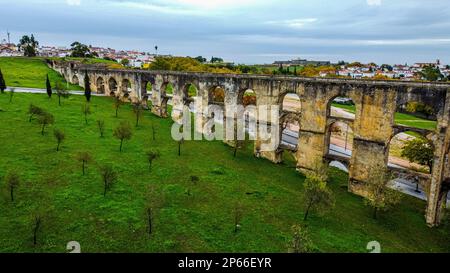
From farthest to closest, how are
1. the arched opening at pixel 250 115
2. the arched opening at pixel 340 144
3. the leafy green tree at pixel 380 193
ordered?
the arched opening at pixel 340 144 < the arched opening at pixel 250 115 < the leafy green tree at pixel 380 193

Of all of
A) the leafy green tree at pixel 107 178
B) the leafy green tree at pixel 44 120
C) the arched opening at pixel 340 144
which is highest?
the leafy green tree at pixel 44 120

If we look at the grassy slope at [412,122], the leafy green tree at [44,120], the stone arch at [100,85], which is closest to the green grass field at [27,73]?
the stone arch at [100,85]

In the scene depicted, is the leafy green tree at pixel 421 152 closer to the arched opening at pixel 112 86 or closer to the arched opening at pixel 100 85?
the arched opening at pixel 112 86

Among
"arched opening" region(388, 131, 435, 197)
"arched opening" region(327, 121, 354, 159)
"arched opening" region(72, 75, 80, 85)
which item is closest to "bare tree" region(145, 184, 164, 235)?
"arched opening" region(388, 131, 435, 197)

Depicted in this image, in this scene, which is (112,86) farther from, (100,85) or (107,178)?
(107,178)

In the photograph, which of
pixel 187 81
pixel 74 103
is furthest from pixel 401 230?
pixel 74 103
